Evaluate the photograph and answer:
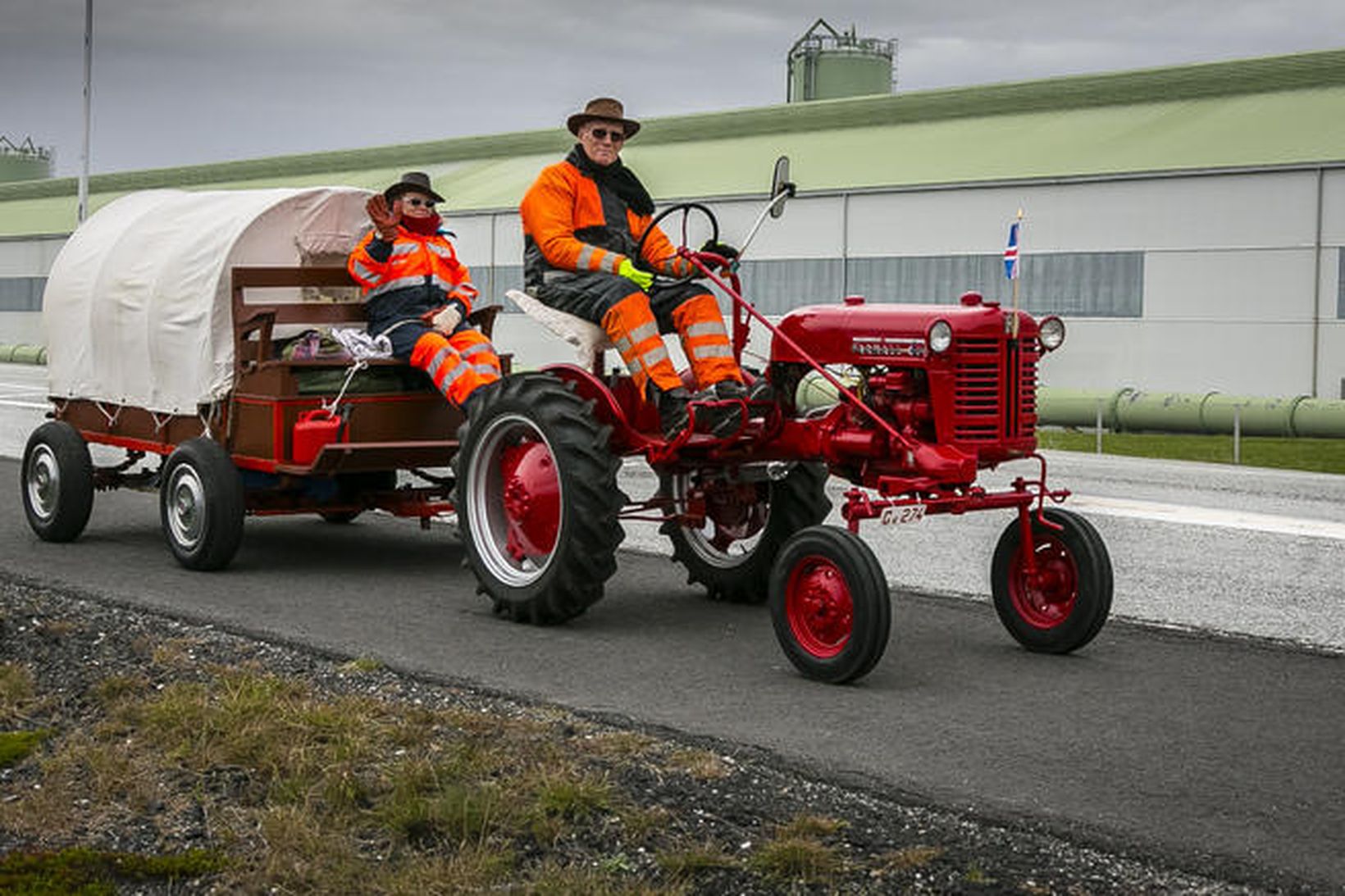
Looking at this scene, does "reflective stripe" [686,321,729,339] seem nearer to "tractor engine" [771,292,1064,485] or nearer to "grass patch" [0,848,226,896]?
"tractor engine" [771,292,1064,485]

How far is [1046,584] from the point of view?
8.29 m

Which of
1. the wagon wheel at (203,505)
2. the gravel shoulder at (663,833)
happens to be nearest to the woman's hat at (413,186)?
the wagon wheel at (203,505)

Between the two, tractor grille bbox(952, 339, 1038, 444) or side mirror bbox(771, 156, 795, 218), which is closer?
tractor grille bbox(952, 339, 1038, 444)

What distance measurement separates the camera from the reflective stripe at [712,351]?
8852 millimetres

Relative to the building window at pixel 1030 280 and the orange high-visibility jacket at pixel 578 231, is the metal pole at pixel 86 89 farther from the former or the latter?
the orange high-visibility jacket at pixel 578 231

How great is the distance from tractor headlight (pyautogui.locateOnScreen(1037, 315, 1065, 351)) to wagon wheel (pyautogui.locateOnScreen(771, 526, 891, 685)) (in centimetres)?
132

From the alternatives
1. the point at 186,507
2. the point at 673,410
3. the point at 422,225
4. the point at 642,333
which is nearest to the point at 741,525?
the point at 673,410

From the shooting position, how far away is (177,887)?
4.99m

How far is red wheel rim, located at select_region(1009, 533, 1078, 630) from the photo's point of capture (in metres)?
8.16

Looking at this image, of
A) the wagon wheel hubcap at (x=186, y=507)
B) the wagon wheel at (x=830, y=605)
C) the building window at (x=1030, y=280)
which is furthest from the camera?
the building window at (x=1030, y=280)

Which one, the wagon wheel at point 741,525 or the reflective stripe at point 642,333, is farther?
the wagon wheel at point 741,525

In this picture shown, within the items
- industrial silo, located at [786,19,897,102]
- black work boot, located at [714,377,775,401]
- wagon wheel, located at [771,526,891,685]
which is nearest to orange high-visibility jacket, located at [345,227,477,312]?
black work boot, located at [714,377,775,401]

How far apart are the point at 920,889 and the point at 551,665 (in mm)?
3256

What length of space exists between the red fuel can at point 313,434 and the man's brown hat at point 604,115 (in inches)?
84.0
